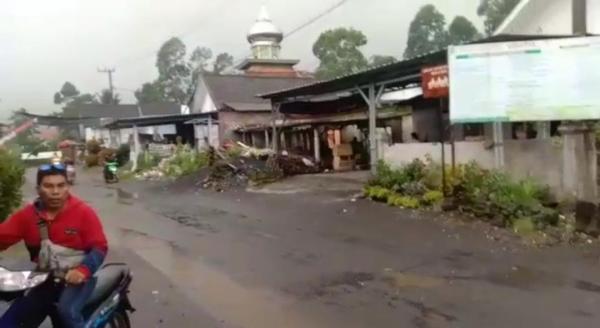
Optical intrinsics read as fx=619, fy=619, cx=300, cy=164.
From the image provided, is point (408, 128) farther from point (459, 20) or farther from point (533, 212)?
point (459, 20)

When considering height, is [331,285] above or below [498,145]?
below

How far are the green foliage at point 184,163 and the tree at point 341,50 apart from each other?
27.2 metres

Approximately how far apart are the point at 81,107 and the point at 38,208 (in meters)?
68.8

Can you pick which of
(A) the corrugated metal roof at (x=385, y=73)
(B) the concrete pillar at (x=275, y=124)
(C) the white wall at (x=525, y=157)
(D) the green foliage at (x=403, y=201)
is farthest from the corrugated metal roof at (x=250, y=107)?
(D) the green foliage at (x=403, y=201)

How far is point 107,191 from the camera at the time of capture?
80.6 ft

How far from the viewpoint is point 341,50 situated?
56.2 m

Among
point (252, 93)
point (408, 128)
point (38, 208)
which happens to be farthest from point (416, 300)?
point (252, 93)

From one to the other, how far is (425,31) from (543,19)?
129 ft

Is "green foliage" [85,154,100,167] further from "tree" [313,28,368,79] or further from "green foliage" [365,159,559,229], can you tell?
"green foliage" [365,159,559,229]

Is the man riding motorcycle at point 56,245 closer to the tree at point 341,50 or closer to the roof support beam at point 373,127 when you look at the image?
the roof support beam at point 373,127

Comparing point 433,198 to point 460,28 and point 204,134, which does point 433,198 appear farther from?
point 460,28

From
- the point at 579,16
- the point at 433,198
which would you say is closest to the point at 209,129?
the point at 433,198

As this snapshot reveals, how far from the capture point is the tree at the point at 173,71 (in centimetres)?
8115

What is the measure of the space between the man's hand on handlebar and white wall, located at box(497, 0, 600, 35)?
54.7 feet
